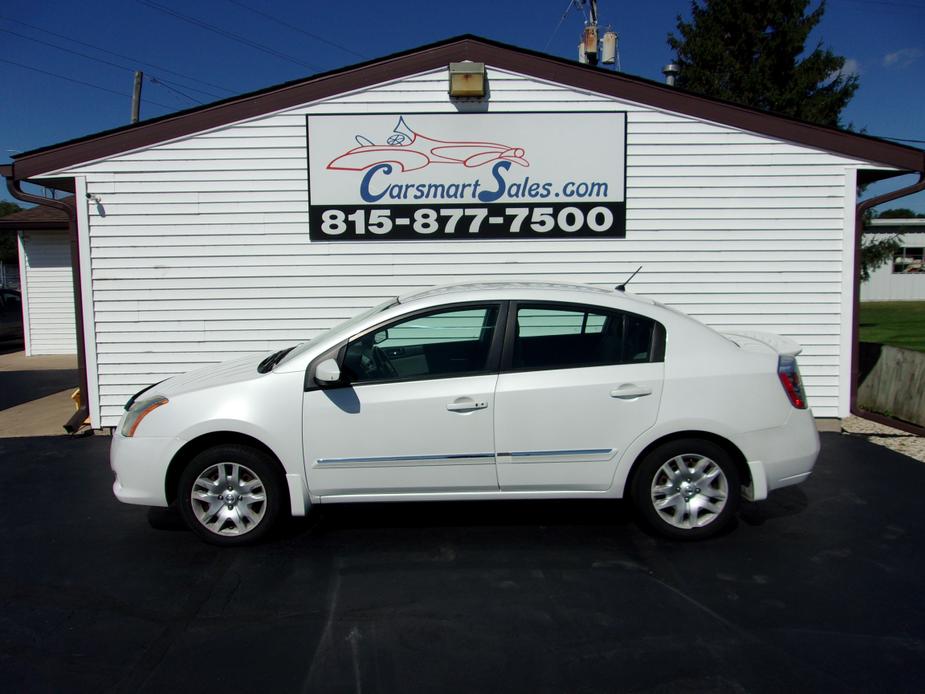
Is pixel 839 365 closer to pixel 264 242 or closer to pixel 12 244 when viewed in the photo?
pixel 264 242

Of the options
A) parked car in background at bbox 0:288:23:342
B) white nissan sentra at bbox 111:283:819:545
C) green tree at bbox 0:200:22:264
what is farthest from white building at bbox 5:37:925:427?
green tree at bbox 0:200:22:264

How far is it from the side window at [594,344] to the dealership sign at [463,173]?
3323 mm

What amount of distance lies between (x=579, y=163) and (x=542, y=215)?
676mm

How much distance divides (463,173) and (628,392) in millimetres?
4080

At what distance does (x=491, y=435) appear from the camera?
4457mm

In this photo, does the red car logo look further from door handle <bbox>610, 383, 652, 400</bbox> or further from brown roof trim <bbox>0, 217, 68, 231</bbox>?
brown roof trim <bbox>0, 217, 68, 231</bbox>

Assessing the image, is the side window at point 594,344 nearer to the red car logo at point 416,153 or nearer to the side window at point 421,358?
the side window at point 421,358

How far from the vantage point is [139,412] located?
15.1 feet

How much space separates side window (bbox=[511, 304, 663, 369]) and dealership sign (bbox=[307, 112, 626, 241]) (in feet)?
10.9

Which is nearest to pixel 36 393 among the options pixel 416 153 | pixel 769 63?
pixel 416 153

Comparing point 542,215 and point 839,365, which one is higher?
point 542,215

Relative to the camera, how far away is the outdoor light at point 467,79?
24.9 feet

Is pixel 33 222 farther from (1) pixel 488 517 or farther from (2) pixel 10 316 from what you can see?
(1) pixel 488 517

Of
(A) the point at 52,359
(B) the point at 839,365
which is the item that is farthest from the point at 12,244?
(B) the point at 839,365
